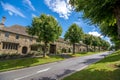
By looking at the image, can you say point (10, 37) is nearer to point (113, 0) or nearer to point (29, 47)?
point (29, 47)

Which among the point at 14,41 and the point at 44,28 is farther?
the point at 14,41

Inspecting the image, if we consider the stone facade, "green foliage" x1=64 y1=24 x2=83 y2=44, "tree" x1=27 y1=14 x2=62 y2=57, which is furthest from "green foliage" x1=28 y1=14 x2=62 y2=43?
"green foliage" x1=64 y1=24 x2=83 y2=44

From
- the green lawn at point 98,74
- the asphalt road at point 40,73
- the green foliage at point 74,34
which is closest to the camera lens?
the green lawn at point 98,74

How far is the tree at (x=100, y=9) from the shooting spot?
8.86m

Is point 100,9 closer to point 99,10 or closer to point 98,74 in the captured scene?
point 99,10

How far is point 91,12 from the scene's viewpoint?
9.85m

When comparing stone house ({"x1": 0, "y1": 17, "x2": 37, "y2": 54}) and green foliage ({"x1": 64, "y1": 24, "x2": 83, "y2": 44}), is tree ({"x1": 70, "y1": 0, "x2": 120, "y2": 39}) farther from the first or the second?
green foliage ({"x1": 64, "y1": 24, "x2": 83, "y2": 44})

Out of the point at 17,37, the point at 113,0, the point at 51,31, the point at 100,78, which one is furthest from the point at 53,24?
the point at 113,0

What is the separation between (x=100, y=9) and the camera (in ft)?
31.3

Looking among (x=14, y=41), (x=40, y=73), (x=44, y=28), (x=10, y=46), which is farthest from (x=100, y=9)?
(x=14, y=41)

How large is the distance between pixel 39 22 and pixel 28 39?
564 inches

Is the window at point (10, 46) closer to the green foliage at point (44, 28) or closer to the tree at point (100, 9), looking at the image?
the green foliage at point (44, 28)

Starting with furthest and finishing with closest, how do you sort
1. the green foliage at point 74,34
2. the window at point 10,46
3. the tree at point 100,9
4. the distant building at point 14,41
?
the green foliage at point 74,34 → the window at point 10,46 → the distant building at point 14,41 → the tree at point 100,9

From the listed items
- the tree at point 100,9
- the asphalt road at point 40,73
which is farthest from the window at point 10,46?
the tree at point 100,9
